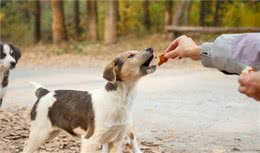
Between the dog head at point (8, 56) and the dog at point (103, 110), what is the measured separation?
96.2 inches

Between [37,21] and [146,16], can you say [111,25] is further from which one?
[146,16]

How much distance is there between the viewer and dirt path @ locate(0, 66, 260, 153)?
298 inches

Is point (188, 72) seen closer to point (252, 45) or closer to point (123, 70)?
point (123, 70)

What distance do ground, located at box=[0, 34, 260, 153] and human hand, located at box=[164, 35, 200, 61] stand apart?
3772mm

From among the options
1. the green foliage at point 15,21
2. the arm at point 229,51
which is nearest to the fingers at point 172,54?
the arm at point 229,51

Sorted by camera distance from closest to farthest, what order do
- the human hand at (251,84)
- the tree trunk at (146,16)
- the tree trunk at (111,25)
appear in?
the human hand at (251,84), the tree trunk at (111,25), the tree trunk at (146,16)

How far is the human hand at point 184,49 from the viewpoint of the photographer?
3.22 m

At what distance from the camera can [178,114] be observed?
10.0 metres

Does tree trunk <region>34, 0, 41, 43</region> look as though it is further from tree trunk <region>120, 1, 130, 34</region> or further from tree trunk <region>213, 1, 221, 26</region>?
tree trunk <region>213, 1, 221, 26</region>

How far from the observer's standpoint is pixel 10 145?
24.0 feet

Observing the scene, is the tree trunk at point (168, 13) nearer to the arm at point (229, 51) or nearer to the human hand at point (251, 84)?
the arm at point (229, 51)

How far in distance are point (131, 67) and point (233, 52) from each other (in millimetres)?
2957

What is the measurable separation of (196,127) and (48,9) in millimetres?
26128

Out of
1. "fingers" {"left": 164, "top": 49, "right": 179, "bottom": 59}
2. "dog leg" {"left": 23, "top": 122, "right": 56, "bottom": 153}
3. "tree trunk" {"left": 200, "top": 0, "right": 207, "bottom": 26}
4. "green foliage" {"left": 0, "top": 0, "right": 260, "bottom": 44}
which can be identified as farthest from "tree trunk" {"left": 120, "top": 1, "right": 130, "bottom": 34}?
"fingers" {"left": 164, "top": 49, "right": 179, "bottom": 59}
